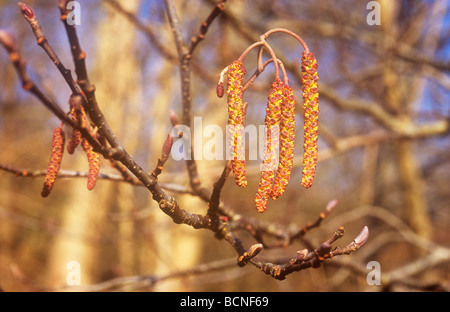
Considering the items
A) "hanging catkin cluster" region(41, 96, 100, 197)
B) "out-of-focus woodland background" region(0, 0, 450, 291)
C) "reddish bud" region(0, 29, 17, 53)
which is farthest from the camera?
"out-of-focus woodland background" region(0, 0, 450, 291)

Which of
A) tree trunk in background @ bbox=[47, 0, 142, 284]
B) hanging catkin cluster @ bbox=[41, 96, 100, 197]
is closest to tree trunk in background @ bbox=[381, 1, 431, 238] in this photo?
tree trunk in background @ bbox=[47, 0, 142, 284]

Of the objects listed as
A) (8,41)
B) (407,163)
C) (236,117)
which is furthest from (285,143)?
(407,163)

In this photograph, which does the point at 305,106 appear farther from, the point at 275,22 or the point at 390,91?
the point at 390,91

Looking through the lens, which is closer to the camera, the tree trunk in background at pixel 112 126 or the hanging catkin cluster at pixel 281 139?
the hanging catkin cluster at pixel 281 139

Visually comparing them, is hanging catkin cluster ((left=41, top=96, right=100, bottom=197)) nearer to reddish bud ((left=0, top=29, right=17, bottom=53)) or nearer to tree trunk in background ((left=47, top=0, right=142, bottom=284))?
reddish bud ((left=0, top=29, right=17, bottom=53))

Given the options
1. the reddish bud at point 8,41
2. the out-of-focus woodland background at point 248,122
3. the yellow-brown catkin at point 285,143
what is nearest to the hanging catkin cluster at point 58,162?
the reddish bud at point 8,41

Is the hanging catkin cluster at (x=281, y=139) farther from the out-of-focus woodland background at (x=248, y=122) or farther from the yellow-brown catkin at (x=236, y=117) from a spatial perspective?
the out-of-focus woodland background at (x=248, y=122)

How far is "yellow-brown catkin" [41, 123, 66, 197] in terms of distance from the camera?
1.02 metres

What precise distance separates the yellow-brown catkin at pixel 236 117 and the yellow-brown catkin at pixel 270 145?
48mm

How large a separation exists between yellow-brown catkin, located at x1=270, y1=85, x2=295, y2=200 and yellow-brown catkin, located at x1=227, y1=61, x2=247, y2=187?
0.08 meters

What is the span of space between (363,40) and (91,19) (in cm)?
496

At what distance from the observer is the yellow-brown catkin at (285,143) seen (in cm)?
89
